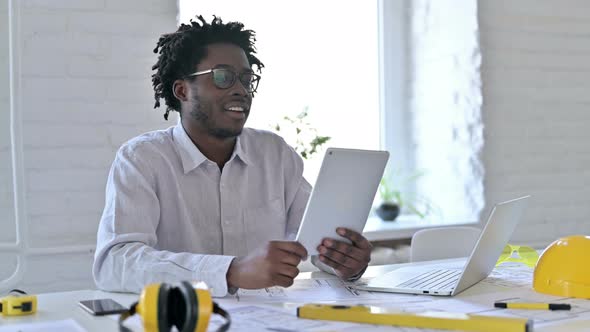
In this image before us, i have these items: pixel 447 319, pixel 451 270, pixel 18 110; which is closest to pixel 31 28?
pixel 18 110

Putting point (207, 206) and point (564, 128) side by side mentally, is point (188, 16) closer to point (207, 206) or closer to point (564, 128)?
point (207, 206)

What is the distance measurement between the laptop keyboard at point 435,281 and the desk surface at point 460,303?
0.04 meters

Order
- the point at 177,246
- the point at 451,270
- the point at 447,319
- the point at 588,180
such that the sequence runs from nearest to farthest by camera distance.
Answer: the point at 447,319
the point at 451,270
the point at 177,246
the point at 588,180

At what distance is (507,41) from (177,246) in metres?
1.94

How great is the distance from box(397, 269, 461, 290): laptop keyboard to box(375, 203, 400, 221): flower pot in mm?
1397

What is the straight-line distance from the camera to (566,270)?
149 centimetres

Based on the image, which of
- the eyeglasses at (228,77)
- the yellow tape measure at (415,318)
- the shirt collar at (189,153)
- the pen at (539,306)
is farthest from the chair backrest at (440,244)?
the yellow tape measure at (415,318)

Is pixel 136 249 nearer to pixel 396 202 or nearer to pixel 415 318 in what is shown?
pixel 415 318

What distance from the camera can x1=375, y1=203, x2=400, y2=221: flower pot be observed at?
3180 mm

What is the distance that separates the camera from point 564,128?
336 cm

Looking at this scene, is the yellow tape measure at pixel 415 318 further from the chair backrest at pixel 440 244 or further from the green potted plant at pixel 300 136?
the green potted plant at pixel 300 136

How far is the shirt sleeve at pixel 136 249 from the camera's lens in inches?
61.0

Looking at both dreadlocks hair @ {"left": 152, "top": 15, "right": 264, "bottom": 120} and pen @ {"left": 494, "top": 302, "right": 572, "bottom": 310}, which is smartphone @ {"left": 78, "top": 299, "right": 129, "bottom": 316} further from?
dreadlocks hair @ {"left": 152, "top": 15, "right": 264, "bottom": 120}

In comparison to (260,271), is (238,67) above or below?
above
